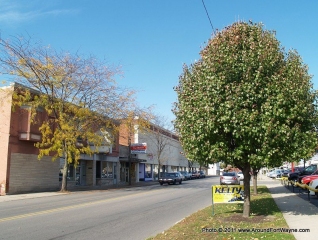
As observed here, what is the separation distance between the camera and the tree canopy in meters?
9.70

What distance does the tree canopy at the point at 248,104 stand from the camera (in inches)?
382

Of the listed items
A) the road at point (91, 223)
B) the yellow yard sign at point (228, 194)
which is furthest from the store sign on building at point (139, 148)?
the yellow yard sign at point (228, 194)

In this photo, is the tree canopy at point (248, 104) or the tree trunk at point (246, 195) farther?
the tree trunk at point (246, 195)

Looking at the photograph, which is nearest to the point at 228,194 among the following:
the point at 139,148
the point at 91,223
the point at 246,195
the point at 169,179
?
the point at 246,195

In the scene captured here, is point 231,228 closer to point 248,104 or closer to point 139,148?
point 248,104

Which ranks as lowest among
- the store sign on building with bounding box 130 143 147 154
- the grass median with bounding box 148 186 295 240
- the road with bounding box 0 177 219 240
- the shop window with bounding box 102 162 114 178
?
Result: the road with bounding box 0 177 219 240

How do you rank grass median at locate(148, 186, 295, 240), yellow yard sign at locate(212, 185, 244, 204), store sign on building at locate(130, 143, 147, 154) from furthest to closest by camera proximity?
1. store sign on building at locate(130, 143, 147, 154)
2. yellow yard sign at locate(212, 185, 244, 204)
3. grass median at locate(148, 186, 295, 240)

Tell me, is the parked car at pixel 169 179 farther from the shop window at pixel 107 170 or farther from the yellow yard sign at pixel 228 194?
the yellow yard sign at pixel 228 194

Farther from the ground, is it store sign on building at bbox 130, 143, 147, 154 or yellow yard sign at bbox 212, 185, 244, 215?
store sign on building at bbox 130, 143, 147, 154

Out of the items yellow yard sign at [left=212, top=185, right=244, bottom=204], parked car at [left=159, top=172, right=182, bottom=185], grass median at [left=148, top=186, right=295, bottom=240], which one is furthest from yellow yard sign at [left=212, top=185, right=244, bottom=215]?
parked car at [left=159, top=172, right=182, bottom=185]

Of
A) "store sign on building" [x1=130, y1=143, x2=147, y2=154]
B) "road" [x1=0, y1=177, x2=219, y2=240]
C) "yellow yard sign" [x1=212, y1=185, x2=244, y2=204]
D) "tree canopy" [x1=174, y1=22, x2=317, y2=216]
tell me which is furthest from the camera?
"store sign on building" [x1=130, y1=143, x2=147, y2=154]

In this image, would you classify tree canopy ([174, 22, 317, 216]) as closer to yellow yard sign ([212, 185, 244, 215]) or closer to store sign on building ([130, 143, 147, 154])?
yellow yard sign ([212, 185, 244, 215])

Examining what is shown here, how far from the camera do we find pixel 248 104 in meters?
9.83

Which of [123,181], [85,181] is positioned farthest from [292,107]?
[123,181]
